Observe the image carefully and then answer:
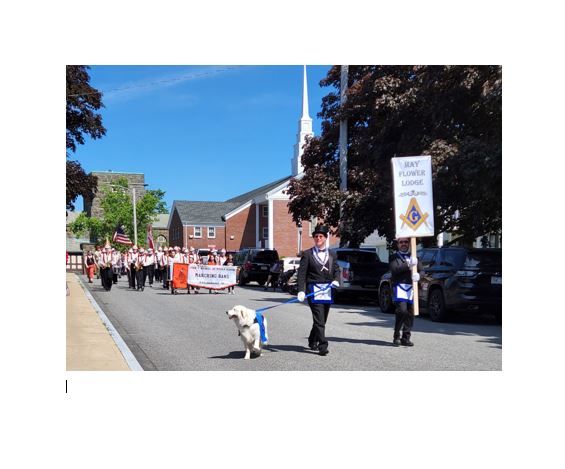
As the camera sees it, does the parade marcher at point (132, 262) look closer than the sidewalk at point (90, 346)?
No

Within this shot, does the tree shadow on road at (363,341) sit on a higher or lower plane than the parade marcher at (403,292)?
lower

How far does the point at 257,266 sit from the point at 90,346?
2114 centimetres

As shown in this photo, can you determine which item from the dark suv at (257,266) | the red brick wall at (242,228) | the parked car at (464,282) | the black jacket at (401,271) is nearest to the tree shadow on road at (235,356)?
the black jacket at (401,271)

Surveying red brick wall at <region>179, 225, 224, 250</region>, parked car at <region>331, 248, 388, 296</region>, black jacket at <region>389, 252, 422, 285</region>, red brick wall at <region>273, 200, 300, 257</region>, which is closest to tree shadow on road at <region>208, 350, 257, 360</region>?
black jacket at <region>389, 252, 422, 285</region>

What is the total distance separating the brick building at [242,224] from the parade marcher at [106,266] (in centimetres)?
1997

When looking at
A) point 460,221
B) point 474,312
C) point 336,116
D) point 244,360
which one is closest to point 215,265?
point 336,116

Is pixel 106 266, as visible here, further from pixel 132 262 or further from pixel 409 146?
pixel 409 146

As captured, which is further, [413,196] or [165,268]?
[165,268]

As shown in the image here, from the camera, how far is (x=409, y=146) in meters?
19.1

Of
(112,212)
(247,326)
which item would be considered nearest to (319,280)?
(247,326)

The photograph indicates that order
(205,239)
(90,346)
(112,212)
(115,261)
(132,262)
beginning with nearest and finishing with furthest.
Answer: (90,346) → (112,212) → (132,262) → (115,261) → (205,239)

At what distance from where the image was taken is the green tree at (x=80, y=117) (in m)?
12.1

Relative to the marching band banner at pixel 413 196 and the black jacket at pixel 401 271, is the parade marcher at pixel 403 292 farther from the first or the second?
the marching band banner at pixel 413 196
